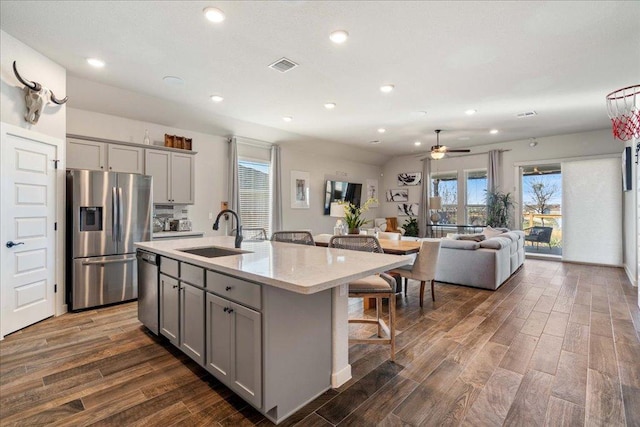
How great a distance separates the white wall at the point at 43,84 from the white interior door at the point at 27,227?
0.25 feet

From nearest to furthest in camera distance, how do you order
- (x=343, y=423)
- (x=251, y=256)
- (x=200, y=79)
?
1. (x=343, y=423)
2. (x=251, y=256)
3. (x=200, y=79)

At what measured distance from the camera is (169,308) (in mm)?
2588

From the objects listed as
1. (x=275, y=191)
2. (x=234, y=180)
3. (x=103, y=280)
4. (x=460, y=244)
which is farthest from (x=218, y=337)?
(x=275, y=191)

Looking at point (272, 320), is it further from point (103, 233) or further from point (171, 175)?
point (171, 175)

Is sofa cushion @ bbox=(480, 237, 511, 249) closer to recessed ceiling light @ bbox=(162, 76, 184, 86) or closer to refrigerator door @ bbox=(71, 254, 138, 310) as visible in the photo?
recessed ceiling light @ bbox=(162, 76, 184, 86)

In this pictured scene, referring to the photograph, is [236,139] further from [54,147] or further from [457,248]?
[457,248]

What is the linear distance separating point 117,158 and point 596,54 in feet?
19.8

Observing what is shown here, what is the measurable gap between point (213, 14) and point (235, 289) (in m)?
2.26

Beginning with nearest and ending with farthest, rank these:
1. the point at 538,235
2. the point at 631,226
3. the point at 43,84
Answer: the point at 43,84 → the point at 631,226 → the point at 538,235

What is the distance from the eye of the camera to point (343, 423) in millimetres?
1750

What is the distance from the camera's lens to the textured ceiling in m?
2.50

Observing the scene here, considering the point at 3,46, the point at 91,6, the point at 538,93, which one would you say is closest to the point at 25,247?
the point at 3,46

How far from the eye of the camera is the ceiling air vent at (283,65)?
335 centimetres

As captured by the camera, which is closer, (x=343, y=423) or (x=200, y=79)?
(x=343, y=423)
